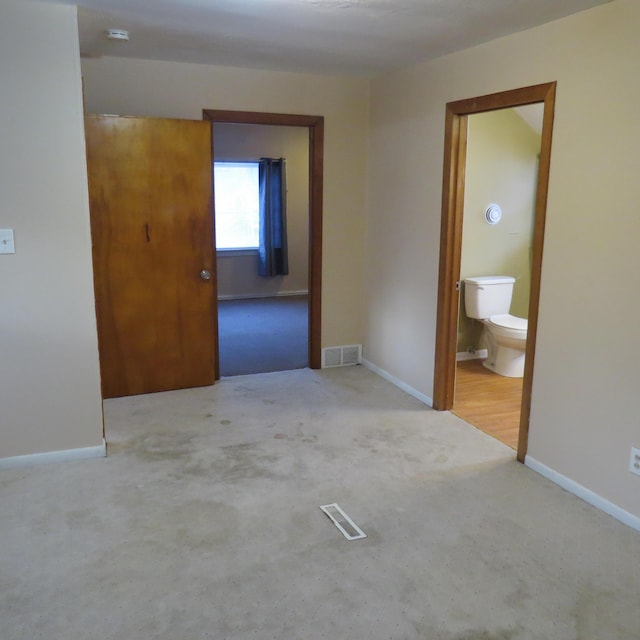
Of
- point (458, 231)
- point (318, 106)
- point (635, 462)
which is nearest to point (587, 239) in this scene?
point (635, 462)

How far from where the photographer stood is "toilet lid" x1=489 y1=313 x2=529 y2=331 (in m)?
4.52

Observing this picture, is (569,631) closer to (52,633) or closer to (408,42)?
(52,633)

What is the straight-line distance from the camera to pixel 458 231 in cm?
374

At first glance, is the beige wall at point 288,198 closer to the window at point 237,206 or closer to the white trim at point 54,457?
the window at point 237,206

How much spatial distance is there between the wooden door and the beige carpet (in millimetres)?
673

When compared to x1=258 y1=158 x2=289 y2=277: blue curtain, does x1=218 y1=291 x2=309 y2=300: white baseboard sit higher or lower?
lower

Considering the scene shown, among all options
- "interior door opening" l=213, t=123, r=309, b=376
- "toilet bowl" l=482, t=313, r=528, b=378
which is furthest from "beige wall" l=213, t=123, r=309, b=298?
"toilet bowl" l=482, t=313, r=528, b=378

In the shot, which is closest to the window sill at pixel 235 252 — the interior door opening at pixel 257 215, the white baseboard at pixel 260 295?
the interior door opening at pixel 257 215

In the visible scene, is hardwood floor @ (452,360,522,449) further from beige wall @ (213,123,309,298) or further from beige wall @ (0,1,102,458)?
beige wall @ (213,123,309,298)

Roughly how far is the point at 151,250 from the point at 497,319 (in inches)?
107

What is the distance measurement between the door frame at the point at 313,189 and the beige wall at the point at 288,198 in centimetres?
345

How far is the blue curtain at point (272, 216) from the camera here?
8031 mm

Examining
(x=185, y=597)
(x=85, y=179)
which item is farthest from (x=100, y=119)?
(x=185, y=597)

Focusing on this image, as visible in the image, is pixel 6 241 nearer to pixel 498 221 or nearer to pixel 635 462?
pixel 635 462
